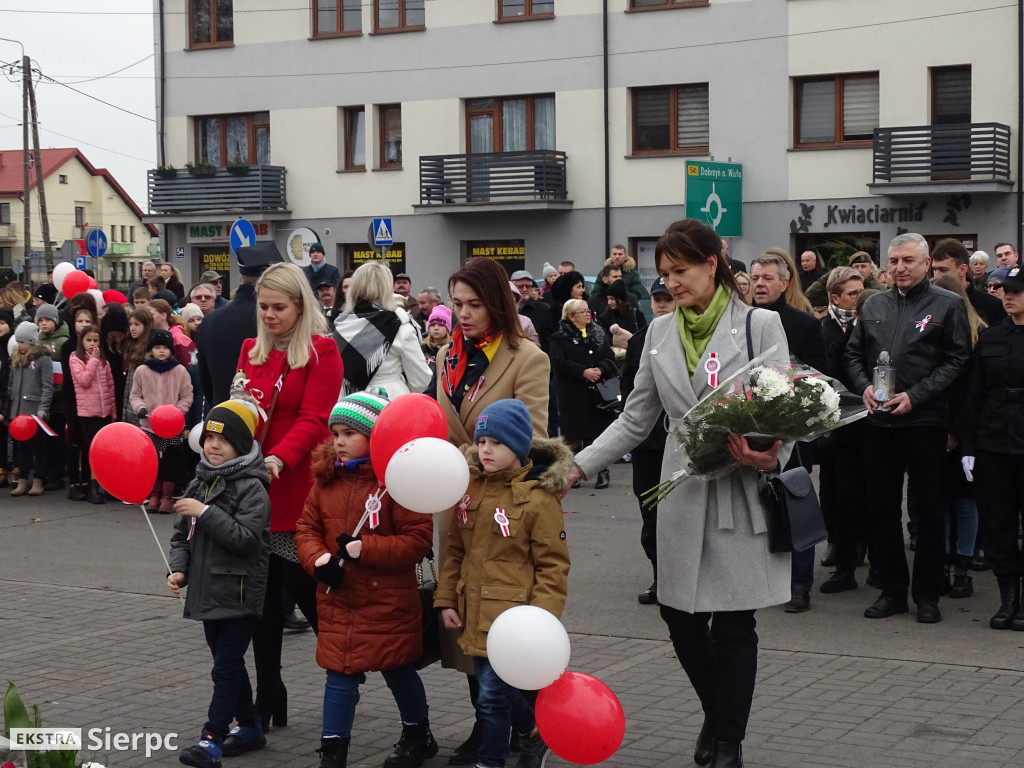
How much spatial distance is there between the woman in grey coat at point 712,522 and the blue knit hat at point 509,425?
297 mm

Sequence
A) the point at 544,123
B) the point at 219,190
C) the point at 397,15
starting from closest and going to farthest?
the point at 544,123, the point at 397,15, the point at 219,190

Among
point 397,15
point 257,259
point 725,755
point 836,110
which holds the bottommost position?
point 725,755

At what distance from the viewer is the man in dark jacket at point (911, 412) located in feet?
26.8

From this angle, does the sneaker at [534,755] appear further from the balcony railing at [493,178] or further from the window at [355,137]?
the window at [355,137]

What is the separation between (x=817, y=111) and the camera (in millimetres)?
29203

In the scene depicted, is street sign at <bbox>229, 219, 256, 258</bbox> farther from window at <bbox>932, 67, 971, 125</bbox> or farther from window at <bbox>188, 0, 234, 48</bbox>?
window at <bbox>188, 0, 234, 48</bbox>

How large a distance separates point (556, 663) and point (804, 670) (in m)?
2.78

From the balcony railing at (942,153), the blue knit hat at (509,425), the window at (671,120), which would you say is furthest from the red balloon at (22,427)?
the window at (671,120)

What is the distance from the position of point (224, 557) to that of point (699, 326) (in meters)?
2.13

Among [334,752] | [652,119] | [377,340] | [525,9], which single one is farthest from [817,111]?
[334,752]

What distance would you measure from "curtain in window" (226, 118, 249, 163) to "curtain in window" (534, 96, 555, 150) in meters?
8.50

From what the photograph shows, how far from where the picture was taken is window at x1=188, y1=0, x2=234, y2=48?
3669 cm

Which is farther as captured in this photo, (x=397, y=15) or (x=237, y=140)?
(x=237, y=140)

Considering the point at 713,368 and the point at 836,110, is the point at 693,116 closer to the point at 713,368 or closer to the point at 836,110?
the point at 836,110
